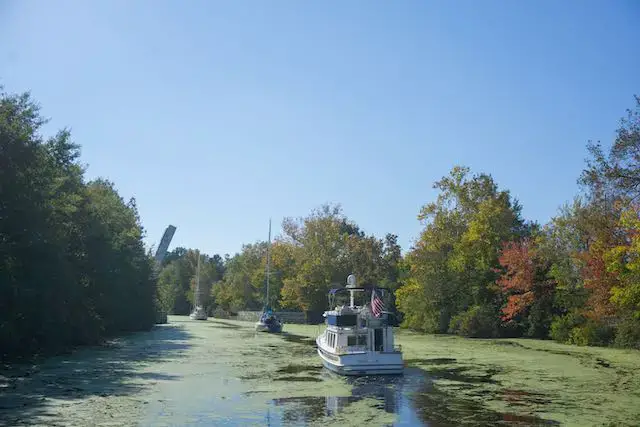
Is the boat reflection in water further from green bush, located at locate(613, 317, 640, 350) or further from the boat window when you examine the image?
green bush, located at locate(613, 317, 640, 350)

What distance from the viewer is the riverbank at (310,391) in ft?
47.6

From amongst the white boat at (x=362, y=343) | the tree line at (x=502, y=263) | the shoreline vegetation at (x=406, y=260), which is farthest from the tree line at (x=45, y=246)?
the tree line at (x=502, y=263)

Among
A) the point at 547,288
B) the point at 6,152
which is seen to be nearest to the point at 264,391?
the point at 6,152

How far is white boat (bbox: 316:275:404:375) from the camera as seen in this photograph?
22.8 metres

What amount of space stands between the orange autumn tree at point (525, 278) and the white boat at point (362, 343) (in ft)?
75.0

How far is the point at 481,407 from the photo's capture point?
16.2 m

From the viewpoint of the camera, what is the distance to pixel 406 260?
192ft

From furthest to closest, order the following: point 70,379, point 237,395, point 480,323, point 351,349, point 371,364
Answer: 1. point 480,323
2. point 351,349
3. point 371,364
4. point 70,379
5. point 237,395

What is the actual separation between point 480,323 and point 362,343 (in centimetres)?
2645

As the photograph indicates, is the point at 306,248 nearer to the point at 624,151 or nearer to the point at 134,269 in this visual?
the point at 134,269

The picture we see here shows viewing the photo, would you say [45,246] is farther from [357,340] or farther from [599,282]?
[599,282]

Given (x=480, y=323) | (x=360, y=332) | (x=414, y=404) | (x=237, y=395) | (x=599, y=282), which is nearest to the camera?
(x=414, y=404)

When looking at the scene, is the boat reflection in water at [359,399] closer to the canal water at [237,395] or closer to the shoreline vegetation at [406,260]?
the canal water at [237,395]

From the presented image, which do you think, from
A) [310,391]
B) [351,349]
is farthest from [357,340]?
[310,391]
